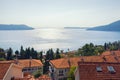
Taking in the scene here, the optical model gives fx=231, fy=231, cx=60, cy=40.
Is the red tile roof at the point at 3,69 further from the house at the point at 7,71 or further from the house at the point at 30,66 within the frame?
the house at the point at 30,66

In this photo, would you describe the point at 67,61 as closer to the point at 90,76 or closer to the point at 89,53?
the point at 89,53

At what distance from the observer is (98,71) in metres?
22.5

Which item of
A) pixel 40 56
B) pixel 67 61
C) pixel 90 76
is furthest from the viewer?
pixel 40 56

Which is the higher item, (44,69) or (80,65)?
(80,65)

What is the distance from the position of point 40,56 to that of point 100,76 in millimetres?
60141

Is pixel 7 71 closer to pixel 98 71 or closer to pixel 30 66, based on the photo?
pixel 98 71

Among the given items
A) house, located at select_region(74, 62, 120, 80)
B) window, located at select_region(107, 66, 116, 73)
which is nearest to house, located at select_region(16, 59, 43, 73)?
house, located at select_region(74, 62, 120, 80)

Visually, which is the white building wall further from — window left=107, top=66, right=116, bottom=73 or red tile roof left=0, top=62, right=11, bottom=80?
window left=107, top=66, right=116, bottom=73

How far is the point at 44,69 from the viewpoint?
2586 inches

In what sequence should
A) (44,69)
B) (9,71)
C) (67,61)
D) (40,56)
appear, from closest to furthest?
(9,71)
(67,61)
(44,69)
(40,56)

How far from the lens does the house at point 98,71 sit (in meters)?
21.8

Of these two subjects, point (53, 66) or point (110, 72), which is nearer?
point (110, 72)

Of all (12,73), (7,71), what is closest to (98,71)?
(7,71)

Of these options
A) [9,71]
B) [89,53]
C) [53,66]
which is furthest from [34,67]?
[9,71]
